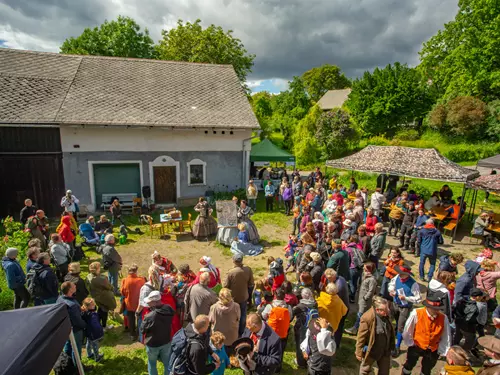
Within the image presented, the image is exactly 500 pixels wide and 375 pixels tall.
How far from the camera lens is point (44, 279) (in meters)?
5.66

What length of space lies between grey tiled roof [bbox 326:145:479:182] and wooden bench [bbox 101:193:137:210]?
10283 millimetres

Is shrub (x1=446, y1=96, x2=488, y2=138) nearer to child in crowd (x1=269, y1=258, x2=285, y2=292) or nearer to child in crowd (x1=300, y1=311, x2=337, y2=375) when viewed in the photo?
child in crowd (x1=269, y1=258, x2=285, y2=292)

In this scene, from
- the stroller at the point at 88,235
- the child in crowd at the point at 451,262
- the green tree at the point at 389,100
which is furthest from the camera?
the green tree at the point at 389,100

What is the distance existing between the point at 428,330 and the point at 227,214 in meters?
7.82

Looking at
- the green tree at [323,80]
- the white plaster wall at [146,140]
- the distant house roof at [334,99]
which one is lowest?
the white plaster wall at [146,140]

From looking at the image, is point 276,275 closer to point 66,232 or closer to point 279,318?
point 279,318

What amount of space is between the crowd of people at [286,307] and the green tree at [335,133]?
2090 centimetres

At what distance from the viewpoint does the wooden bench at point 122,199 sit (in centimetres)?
1455

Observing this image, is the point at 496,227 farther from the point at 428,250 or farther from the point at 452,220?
the point at 428,250

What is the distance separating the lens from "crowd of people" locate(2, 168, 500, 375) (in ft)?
13.0

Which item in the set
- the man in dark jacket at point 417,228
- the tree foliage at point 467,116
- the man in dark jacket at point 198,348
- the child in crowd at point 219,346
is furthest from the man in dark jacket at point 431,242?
the tree foliage at point 467,116

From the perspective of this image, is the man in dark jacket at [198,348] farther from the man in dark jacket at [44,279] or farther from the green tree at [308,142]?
the green tree at [308,142]

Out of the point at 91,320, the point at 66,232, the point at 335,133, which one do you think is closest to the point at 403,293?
the point at 91,320

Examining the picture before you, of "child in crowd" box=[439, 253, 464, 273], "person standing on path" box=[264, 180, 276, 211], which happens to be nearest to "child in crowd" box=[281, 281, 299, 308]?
"child in crowd" box=[439, 253, 464, 273]
